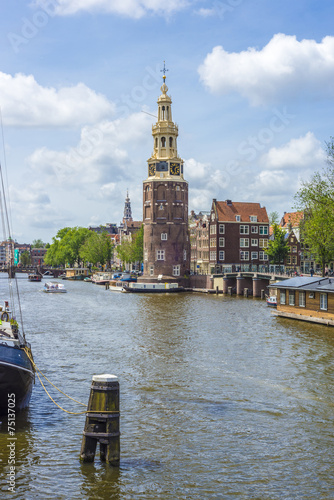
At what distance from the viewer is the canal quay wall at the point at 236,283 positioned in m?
88.5

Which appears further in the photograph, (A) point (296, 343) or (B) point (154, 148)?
(B) point (154, 148)

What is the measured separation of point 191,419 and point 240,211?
92224 mm

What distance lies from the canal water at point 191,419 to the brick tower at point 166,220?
6746 centimetres

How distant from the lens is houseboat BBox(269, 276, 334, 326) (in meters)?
48.6

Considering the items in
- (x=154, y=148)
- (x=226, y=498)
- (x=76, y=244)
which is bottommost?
(x=226, y=498)

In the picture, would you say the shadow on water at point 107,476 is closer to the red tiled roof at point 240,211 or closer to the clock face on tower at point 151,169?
the red tiled roof at point 240,211

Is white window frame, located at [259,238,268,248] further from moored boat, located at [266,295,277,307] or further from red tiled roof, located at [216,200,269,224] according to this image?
moored boat, located at [266,295,277,307]

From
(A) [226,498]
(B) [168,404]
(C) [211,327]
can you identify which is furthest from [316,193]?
(A) [226,498]

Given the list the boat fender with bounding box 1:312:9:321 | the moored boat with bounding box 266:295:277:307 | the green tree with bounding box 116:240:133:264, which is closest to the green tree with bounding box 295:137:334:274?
the moored boat with bounding box 266:295:277:307

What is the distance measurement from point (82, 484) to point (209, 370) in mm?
15587

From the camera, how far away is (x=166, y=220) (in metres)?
112

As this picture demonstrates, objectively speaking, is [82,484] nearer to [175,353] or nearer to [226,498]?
[226,498]

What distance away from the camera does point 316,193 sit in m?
65.4

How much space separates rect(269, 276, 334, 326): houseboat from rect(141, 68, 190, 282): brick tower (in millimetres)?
55076
